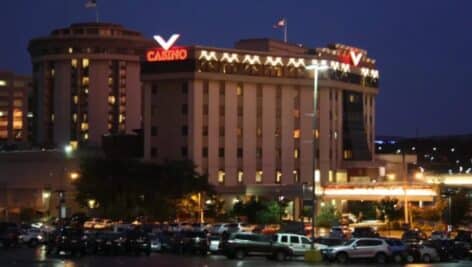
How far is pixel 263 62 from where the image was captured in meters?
154

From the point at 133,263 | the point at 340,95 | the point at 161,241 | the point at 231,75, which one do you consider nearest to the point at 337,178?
the point at 340,95

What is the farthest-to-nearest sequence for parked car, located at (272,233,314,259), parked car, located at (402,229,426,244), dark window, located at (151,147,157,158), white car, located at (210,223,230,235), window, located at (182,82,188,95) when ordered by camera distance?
dark window, located at (151,147,157,158)
window, located at (182,82,188,95)
white car, located at (210,223,230,235)
parked car, located at (402,229,426,244)
parked car, located at (272,233,314,259)

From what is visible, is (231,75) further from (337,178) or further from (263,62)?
(337,178)

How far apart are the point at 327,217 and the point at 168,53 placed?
130 ft

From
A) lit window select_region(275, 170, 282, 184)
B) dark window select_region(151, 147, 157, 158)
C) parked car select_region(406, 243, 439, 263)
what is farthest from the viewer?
lit window select_region(275, 170, 282, 184)

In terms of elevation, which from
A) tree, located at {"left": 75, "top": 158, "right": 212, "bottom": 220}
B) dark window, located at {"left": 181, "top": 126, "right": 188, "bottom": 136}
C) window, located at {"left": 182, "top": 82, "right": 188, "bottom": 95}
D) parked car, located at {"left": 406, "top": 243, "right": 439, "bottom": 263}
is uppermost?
window, located at {"left": 182, "top": 82, "right": 188, "bottom": 95}

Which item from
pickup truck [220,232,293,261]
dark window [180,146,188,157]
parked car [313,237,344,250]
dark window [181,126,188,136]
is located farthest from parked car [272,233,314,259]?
dark window [181,126,188,136]

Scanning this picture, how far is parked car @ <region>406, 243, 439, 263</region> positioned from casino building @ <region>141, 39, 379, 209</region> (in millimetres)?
75230

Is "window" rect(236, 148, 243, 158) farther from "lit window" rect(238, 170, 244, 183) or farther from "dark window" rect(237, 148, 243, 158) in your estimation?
"lit window" rect(238, 170, 244, 183)

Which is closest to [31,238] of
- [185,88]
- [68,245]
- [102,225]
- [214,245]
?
[68,245]

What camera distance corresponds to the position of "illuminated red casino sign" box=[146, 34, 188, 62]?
147750 millimetres

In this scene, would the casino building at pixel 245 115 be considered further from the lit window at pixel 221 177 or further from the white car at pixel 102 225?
the white car at pixel 102 225

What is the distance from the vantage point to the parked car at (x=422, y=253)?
67.0m

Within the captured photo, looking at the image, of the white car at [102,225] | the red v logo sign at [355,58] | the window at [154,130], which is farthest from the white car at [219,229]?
the red v logo sign at [355,58]
